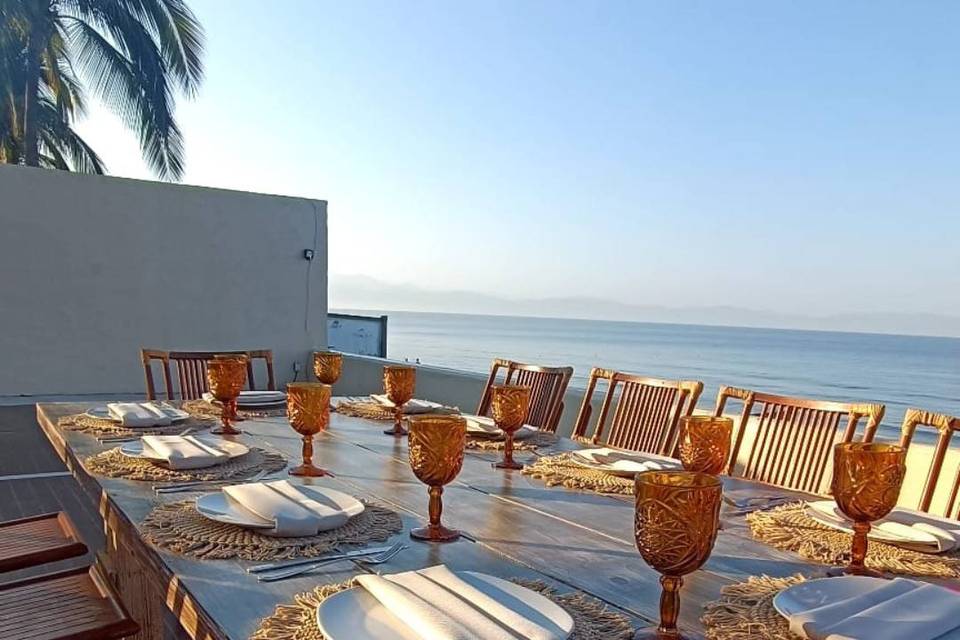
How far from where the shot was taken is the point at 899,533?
1218 millimetres

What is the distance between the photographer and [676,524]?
0.79 metres

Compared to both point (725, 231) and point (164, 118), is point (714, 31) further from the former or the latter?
point (725, 231)

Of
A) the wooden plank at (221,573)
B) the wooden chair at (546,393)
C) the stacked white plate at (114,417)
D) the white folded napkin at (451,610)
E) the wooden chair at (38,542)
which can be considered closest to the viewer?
the white folded napkin at (451,610)

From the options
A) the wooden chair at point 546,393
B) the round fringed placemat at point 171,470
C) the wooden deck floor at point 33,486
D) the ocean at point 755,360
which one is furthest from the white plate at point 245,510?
the ocean at point 755,360

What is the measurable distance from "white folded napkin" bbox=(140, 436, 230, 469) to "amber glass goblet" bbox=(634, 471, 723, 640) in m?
1.08

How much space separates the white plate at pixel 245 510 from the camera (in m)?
1.17

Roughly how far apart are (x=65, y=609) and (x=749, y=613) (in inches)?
50.0

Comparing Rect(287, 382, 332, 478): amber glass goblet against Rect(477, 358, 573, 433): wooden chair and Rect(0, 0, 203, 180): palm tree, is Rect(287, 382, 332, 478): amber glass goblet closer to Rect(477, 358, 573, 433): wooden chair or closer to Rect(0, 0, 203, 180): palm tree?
Rect(477, 358, 573, 433): wooden chair

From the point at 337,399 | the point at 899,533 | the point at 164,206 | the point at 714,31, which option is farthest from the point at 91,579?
the point at 714,31

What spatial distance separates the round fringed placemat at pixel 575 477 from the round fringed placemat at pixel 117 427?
3.21ft

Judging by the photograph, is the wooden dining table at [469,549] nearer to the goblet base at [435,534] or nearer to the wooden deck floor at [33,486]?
the goblet base at [435,534]

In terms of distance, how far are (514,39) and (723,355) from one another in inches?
957

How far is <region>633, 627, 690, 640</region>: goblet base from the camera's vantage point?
2.69ft

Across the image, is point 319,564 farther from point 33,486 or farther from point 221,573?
point 33,486
